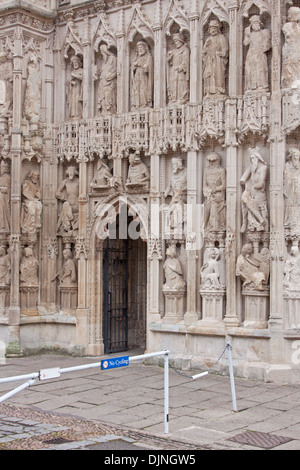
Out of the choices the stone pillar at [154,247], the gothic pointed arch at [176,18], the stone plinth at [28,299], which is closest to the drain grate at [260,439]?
the stone pillar at [154,247]

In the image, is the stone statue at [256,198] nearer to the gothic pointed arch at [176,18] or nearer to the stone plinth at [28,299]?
the gothic pointed arch at [176,18]

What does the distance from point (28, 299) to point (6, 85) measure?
4850 mm

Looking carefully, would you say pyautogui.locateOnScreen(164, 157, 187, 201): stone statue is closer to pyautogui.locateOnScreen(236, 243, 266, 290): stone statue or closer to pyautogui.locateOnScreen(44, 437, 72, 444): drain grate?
pyautogui.locateOnScreen(236, 243, 266, 290): stone statue

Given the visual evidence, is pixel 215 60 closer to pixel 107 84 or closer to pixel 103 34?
pixel 107 84

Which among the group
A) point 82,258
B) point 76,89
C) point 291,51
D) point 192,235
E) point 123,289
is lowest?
point 123,289

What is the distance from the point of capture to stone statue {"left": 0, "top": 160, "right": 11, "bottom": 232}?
15227 millimetres

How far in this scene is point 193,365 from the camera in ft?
42.1

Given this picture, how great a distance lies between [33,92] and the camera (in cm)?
1550

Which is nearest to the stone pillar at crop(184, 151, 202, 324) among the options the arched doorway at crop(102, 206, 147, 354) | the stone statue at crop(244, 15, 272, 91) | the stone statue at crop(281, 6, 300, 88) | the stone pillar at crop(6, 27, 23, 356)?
the stone statue at crop(244, 15, 272, 91)

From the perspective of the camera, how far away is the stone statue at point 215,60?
13.2 meters

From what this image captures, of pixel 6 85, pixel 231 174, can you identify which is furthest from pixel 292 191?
pixel 6 85

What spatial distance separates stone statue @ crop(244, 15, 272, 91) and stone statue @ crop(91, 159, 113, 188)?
11.8ft

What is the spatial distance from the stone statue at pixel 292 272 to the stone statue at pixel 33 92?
22.1ft

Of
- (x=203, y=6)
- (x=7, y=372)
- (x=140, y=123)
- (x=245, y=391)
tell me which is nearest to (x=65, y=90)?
(x=140, y=123)
